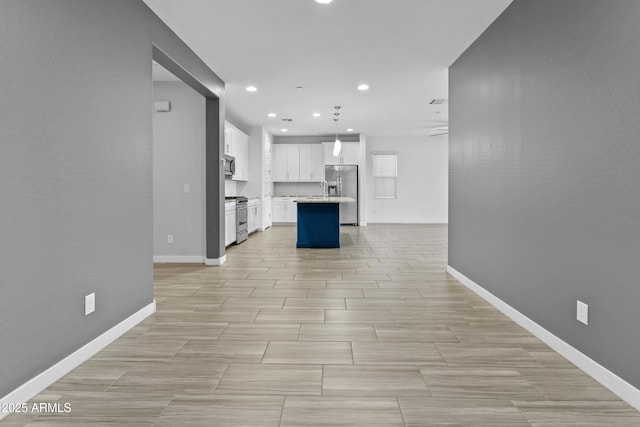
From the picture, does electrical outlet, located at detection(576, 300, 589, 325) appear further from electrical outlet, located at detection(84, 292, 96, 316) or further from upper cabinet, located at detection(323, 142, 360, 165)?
upper cabinet, located at detection(323, 142, 360, 165)

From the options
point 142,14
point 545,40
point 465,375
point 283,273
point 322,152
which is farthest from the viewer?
point 322,152

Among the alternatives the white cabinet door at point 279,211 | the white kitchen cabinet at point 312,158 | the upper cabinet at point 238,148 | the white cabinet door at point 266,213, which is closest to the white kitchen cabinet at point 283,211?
the white cabinet door at point 279,211

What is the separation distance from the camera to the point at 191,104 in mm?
5250

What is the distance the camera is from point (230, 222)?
658 centimetres

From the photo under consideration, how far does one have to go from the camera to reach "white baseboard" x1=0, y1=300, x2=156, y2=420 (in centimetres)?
177

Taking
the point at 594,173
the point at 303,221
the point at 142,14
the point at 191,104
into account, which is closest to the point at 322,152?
the point at 303,221

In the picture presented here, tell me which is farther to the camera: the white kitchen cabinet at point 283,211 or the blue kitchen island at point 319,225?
the white kitchen cabinet at point 283,211

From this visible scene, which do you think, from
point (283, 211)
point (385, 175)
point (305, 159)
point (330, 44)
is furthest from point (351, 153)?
point (330, 44)

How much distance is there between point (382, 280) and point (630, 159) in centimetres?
277

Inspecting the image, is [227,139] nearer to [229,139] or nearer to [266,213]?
[229,139]

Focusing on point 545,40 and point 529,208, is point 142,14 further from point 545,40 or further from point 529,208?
point 529,208

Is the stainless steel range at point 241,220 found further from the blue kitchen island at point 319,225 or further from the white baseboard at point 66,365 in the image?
the white baseboard at point 66,365

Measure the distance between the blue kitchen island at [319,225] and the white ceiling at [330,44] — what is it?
1.82 meters

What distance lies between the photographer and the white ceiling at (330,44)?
3.23 meters
